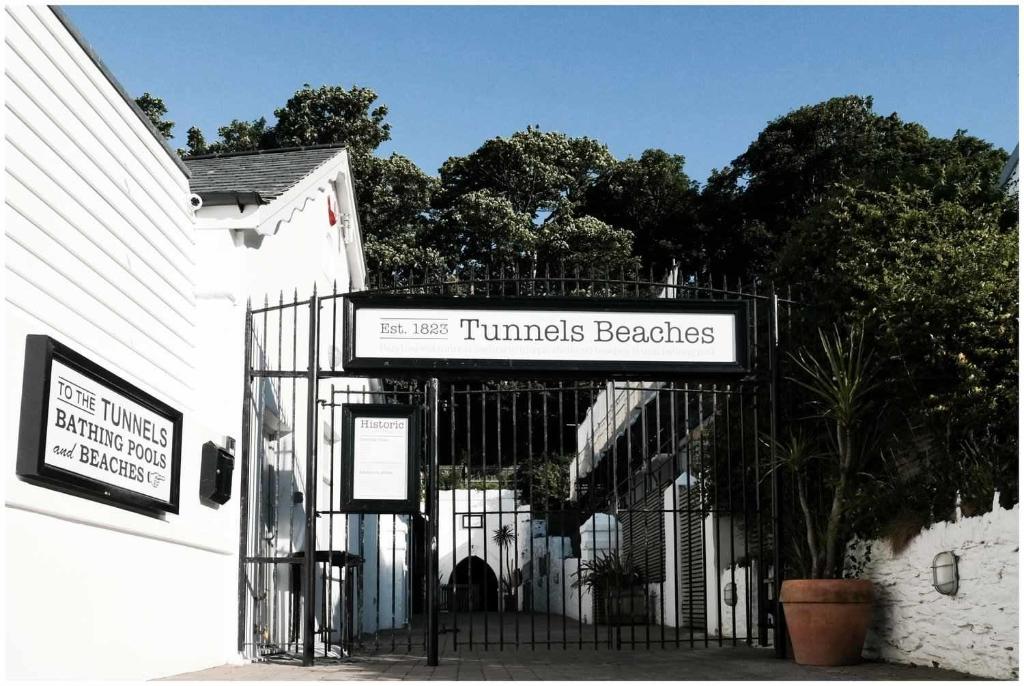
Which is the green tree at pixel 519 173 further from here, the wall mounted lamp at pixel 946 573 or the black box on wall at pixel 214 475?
the wall mounted lamp at pixel 946 573

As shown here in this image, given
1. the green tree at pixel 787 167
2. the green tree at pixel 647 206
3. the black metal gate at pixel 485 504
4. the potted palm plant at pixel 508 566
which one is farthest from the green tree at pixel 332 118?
the black metal gate at pixel 485 504

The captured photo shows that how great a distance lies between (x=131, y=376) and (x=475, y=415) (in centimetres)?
2254

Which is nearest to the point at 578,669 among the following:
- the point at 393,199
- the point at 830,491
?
the point at 830,491

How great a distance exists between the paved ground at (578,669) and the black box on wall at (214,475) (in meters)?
1.27

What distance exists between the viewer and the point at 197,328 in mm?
8727

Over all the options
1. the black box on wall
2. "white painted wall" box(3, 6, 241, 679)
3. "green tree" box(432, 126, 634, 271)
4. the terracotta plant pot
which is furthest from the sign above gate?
"green tree" box(432, 126, 634, 271)

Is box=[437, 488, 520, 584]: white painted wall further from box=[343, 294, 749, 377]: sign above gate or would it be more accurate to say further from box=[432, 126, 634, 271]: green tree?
box=[343, 294, 749, 377]: sign above gate

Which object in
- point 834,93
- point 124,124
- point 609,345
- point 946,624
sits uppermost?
point 834,93

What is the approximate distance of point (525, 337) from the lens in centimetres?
935

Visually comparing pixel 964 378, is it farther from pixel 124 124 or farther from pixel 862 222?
pixel 124 124

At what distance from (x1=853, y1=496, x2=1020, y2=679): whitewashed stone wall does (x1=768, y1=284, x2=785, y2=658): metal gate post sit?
0.69 metres

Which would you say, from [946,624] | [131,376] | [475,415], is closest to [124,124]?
[131,376]

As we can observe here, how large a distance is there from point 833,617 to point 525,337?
3248 millimetres

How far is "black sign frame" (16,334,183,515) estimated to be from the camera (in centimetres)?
A: 515
